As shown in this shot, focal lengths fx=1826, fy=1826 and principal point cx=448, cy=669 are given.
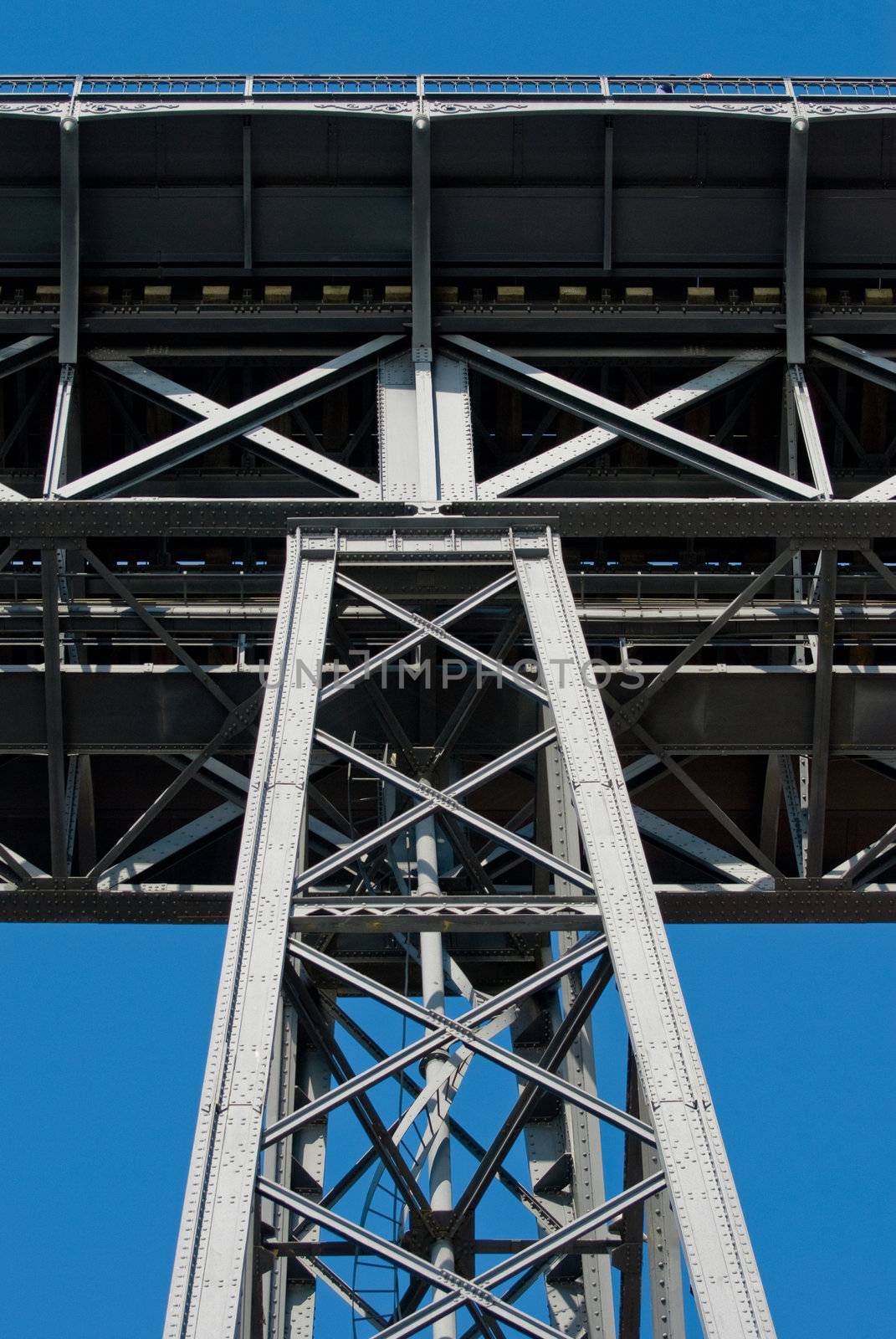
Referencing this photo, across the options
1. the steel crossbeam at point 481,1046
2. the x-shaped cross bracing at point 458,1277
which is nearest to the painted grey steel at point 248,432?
the steel crossbeam at point 481,1046

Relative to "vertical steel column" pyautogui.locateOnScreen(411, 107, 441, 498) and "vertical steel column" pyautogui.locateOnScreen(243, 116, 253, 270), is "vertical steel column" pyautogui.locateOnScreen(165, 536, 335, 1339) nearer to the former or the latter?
"vertical steel column" pyautogui.locateOnScreen(411, 107, 441, 498)

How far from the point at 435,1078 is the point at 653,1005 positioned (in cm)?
188

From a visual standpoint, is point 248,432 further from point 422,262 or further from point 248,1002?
point 248,1002

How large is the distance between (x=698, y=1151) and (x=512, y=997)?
4.96 ft

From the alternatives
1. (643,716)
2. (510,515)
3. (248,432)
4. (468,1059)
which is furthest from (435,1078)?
(248,432)

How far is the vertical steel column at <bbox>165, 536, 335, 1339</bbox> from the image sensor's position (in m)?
7.91

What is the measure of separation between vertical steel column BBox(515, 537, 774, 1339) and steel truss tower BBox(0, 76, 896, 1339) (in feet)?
4.22

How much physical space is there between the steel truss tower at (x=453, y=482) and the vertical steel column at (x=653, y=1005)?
1.29 meters

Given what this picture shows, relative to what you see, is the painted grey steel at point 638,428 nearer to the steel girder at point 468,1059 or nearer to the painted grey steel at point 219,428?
the painted grey steel at point 219,428

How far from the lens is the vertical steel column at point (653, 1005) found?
311 inches

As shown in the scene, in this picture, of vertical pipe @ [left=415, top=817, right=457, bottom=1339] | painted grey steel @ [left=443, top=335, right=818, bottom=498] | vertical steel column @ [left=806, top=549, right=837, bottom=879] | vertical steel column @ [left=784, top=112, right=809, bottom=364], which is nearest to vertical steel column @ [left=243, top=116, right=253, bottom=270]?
painted grey steel @ [left=443, top=335, right=818, bottom=498]

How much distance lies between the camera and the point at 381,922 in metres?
10.1

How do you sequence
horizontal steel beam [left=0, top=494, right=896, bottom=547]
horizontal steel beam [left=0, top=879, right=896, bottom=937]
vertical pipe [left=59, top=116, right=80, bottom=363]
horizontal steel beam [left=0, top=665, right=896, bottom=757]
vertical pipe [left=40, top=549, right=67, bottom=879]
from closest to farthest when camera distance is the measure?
horizontal steel beam [left=0, top=494, right=896, bottom=547] < vertical pipe [left=40, top=549, right=67, bottom=879] < horizontal steel beam [left=0, top=665, right=896, bottom=757] < horizontal steel beam [left=0, top=879, right=896, bottom=937] < vertical pipe [left=59, top=116, right=80, bottom=363]

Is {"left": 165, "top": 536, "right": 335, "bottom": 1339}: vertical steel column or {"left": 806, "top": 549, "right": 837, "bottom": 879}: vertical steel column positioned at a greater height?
{"left": 806, "top": 549, "right": 837, "bottom": 879}: vertical steel column
